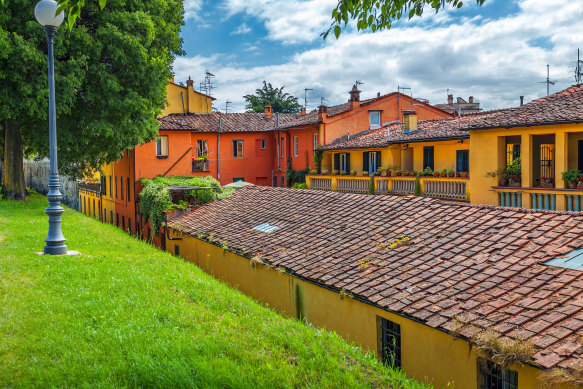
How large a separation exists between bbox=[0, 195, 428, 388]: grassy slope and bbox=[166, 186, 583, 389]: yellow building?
1615 millimetres

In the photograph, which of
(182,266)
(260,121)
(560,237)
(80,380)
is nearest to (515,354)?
(560,237)

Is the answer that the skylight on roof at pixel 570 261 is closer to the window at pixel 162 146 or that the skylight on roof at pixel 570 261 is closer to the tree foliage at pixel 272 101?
the window at pixel 162 146

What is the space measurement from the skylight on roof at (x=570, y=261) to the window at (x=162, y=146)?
29.9 metres

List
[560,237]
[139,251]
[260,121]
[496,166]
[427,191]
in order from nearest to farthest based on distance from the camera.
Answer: [560,237], [139,251], [496,166], [427,191], [260,121]

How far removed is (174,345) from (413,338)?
3842 mm

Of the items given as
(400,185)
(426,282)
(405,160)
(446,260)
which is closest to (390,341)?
(426,282)

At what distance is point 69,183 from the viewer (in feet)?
175

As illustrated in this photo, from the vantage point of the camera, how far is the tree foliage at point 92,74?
779 inches

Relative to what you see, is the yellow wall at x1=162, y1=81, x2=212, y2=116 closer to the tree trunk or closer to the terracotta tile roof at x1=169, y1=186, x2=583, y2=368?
the tree trunk

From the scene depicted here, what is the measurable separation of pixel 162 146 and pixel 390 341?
29194 mm

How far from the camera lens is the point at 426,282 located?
8812mm

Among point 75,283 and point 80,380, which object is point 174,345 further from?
point 75,283

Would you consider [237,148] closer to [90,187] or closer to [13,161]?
[90,187]

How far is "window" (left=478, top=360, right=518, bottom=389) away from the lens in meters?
6.64
